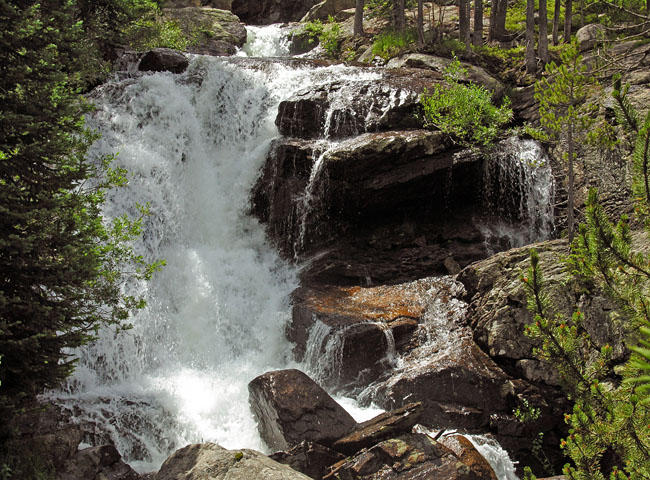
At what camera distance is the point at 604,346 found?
3.88m

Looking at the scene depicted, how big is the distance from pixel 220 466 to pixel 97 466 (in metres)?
2.19

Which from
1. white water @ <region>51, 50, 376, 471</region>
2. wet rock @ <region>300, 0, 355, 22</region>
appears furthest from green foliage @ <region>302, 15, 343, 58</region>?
white water @ <region>51, 50, 376, 471</region>

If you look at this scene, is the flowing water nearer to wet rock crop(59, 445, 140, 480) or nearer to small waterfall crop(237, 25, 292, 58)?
wet rock crop(59, 445, 140, 480)

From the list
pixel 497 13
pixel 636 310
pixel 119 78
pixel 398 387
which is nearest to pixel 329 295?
pixel 398 387

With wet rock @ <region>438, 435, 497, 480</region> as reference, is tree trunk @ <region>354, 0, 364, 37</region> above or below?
above

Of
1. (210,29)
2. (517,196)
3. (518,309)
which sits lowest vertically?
(518,309)

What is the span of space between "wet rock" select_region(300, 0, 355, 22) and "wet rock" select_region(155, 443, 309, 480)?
104 ft

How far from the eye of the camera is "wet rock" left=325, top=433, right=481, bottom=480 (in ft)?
23.9

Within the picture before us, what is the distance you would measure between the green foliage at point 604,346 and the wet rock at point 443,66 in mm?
15442

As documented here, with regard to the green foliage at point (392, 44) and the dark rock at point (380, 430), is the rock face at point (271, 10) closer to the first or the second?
the green foliage at point (392, 44)

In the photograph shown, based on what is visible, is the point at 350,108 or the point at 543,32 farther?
the point at 543,32

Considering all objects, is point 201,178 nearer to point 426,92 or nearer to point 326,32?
point 426,92

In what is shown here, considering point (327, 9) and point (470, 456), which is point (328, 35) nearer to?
point (327, 9)

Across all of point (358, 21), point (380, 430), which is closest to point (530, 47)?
point (358, 21)
